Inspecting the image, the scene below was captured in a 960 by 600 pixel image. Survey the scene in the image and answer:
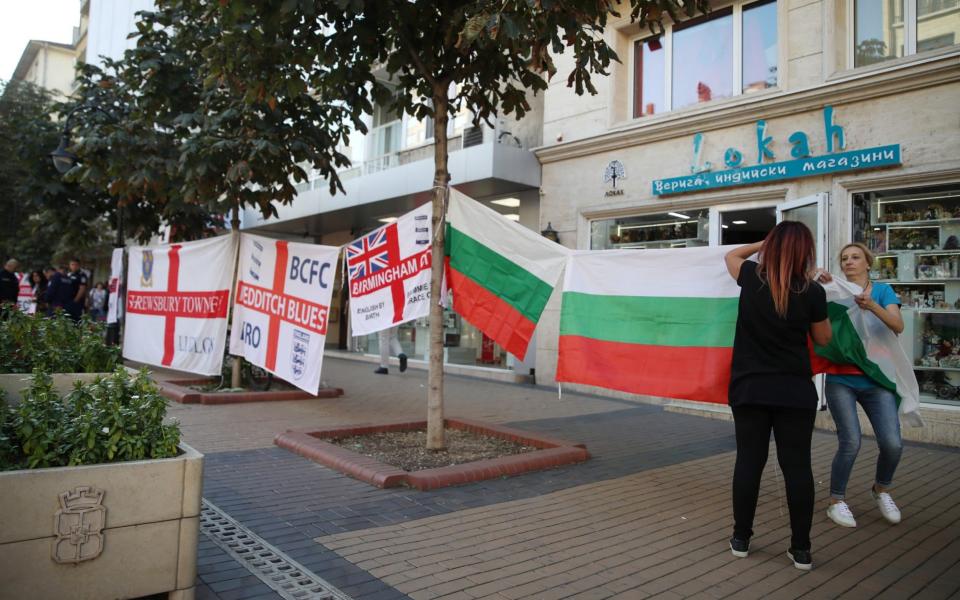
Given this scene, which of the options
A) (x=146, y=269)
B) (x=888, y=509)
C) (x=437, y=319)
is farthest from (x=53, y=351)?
(x=146, y=269)

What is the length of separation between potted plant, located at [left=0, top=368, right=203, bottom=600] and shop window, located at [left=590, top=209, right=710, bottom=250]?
927 centimetres

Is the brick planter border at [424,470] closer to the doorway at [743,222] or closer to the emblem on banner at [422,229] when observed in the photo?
the emblem on banner at [422,229]

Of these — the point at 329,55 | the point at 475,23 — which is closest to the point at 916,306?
the point at 475,23

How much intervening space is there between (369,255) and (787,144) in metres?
6.62

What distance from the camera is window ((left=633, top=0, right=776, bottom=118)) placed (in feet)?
35.1

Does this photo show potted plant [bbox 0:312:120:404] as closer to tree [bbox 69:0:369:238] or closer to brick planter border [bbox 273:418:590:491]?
brick planter border [bbox 273:418:590:491]

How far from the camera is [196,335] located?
10.6 metres

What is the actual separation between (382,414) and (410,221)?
3.40 meters

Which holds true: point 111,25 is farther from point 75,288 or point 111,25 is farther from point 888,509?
point 888,509

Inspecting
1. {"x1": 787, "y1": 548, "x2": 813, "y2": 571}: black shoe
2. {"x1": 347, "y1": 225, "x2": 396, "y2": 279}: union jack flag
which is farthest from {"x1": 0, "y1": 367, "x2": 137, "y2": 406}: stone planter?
{"x1": 787, "y1": 548, "x2": 813, "y2": 571}: black shoe

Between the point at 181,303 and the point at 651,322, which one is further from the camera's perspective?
the point at 181,303

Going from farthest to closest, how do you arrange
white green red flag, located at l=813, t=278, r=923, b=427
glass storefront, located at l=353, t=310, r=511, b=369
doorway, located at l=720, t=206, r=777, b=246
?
glass storefront, located at l=353, t=310, r=511, b=369, doorway, located at l=720, t=206, r=777, b=246, white green red flag, located at l=813, t=278, r=923, b=427

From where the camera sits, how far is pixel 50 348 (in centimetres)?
553

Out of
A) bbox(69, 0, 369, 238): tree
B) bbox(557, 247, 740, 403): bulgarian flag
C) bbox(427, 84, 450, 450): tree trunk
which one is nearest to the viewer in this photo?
bbox(557, 247, 740, 403): bulgarian flag
